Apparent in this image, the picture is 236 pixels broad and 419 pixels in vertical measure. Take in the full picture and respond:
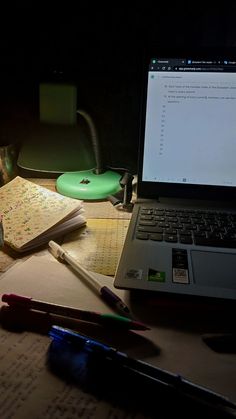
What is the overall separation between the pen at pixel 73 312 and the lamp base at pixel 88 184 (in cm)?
40

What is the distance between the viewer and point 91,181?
36.4 inches

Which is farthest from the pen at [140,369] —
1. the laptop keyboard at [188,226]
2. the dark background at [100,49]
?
the dark background at [100,49]

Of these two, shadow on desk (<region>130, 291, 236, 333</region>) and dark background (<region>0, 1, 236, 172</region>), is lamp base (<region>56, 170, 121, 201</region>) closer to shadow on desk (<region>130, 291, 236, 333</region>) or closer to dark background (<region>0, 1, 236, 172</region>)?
dark background (<region>0, 1, 236, 172</region>)

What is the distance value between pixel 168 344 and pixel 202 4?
77 cm

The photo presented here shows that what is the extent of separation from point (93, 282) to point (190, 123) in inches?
14.5

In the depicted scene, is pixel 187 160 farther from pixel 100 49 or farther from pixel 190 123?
pixel 100 49

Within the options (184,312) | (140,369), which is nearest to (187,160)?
(184,312)

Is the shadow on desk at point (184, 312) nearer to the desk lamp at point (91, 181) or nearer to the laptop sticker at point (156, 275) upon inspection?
the laptop sticker at point (156, 275)

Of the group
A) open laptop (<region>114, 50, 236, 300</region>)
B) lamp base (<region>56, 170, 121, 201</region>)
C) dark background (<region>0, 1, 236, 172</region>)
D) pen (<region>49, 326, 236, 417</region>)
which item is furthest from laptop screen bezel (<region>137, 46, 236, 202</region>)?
pen (<region>49, 326, 236, 417</region>)

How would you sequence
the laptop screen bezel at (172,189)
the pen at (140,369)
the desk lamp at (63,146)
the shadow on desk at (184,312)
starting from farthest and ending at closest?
the desk lamp at (63,146) < the laptop screen bezel at (172,189) < the shadow on desk at (184,312) < the pen at (140,369)

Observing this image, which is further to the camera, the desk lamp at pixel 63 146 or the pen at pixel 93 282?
the desk lamp at pixel 63 146

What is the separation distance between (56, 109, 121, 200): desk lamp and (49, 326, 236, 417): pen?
0.45 metres

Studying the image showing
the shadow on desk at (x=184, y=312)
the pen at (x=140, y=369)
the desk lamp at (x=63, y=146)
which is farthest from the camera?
the desk lamp at (x=63, y=146)

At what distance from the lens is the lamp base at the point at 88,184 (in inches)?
34.5
